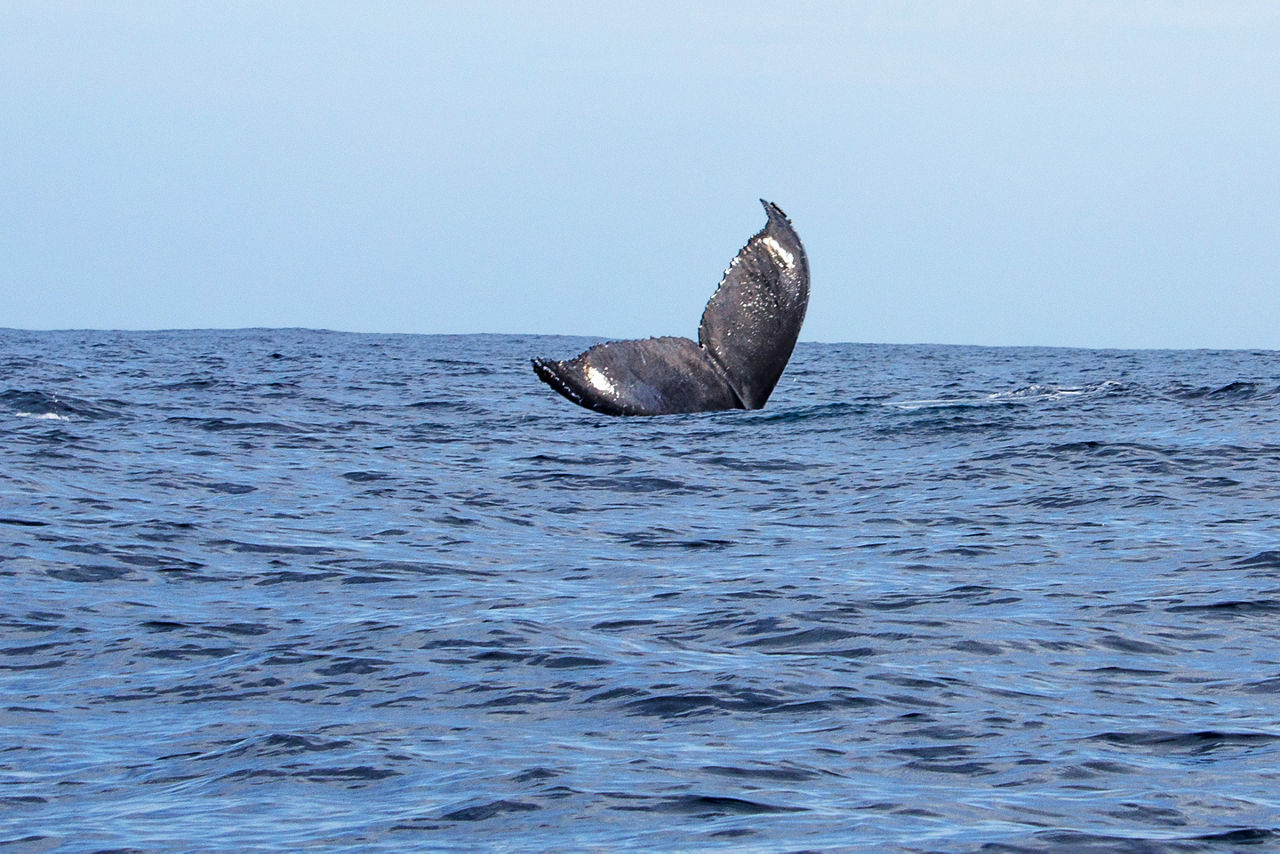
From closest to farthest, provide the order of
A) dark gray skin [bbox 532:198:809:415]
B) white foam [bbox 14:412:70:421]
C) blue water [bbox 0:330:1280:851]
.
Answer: blue water [bbox 0:330:1280:851]
dark gray skin [bbox 532:198:809:415]
white foam [bbox 14:412:70:421]

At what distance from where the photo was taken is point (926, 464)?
46.0 ft

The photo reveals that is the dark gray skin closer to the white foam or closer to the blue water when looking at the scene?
the blue water

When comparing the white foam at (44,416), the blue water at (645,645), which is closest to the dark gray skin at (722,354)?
the blue water at (645,645)

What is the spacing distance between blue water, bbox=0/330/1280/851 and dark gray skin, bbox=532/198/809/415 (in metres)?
0.63

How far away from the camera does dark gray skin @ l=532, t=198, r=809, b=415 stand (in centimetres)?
1461

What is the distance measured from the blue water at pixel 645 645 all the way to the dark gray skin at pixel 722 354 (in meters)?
0.63

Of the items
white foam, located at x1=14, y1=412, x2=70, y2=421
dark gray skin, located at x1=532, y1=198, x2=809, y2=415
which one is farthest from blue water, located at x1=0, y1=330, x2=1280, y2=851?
white foam, located at x1=14, y1=412, x2=70, y2=421

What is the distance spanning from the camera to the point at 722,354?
1540cm

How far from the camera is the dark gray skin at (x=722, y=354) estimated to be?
14609 millimetres

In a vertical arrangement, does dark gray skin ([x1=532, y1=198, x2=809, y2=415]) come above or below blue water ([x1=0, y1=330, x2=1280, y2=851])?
above

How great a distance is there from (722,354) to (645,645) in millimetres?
8668

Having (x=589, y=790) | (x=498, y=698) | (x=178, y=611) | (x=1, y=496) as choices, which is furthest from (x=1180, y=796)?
(x=1, y=496)

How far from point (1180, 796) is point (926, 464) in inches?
372

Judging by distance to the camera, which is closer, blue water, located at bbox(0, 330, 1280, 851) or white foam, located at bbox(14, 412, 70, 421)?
blue water, located at bbox(0, 330, 1280, 851)
